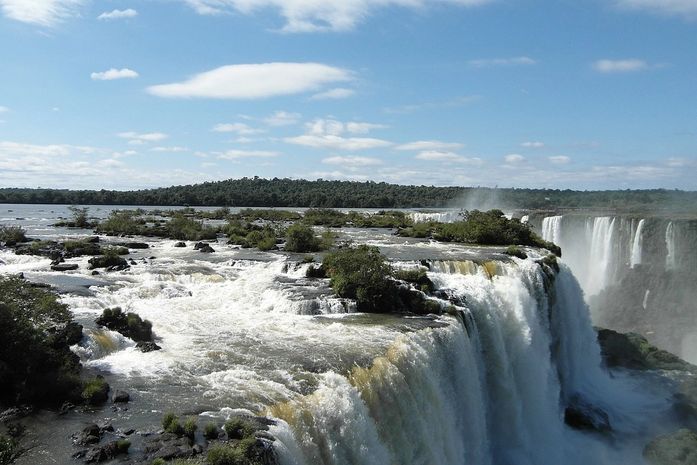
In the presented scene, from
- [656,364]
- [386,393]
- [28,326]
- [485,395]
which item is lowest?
[656,364]

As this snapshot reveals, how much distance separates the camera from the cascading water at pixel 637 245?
42875 mm

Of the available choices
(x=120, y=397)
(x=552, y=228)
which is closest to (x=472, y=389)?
(x=120, y=397)

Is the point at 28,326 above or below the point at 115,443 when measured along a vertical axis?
above

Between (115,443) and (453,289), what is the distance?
1537cm

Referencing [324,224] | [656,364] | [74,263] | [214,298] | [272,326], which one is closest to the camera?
[272,326]

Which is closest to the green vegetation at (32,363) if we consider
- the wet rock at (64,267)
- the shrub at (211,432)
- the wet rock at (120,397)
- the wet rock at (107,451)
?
the wet rock at (120,397)

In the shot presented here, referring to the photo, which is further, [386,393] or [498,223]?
[498,223]

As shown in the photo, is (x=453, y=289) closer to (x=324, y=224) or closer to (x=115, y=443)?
(x=115, y=443)

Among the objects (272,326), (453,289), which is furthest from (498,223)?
(272,326)

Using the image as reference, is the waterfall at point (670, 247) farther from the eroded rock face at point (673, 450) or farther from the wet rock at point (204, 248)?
the wet rock at point (204, 248)

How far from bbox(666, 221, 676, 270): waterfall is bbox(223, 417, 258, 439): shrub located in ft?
134

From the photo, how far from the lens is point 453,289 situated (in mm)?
22500

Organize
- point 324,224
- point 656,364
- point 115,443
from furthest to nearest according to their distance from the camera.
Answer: point 324,224 → point 656,364 → point 115,443

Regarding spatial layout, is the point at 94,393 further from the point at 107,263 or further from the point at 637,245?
the point at 637,245
